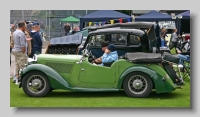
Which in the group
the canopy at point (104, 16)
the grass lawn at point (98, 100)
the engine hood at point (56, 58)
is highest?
the canopy at point (104, 16)

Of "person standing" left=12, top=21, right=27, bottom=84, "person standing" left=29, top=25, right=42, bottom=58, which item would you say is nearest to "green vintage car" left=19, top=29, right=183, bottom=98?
"person standing" left=12, top=21, right=27, bottom=84

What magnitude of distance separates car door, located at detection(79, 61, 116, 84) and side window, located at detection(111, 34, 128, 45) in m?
1.65

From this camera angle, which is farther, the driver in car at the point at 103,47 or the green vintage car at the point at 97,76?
the driver in car at the point at 103,47

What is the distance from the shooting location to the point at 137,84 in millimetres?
8477

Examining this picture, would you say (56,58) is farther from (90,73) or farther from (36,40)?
(36,40)

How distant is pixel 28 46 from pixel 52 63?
2127 mm

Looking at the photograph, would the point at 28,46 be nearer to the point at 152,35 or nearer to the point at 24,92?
the point at 24,92

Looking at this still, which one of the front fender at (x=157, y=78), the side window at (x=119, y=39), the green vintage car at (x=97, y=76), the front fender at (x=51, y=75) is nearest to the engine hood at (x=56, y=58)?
the green vintage car at (x=97, y=76)

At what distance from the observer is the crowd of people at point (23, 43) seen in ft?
32.6

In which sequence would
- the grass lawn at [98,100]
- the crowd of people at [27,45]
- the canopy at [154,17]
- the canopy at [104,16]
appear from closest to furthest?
the grass lawn at [98,100] < the crowd of people at [27,45] < the canopy at [104,16] < the canopy at [154,17]

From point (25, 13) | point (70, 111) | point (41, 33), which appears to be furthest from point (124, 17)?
point (70, 111)

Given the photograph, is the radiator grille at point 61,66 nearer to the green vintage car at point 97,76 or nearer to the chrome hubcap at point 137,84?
the green vintage car at point 97,76

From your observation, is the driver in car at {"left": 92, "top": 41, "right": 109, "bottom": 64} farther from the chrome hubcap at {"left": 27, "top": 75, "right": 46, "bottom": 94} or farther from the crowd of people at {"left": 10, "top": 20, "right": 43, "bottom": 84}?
the crowd of people at {"left": 10, "top": 20, "right": 43, "bottom": 84}

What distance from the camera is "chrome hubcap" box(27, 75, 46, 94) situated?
8617mm
